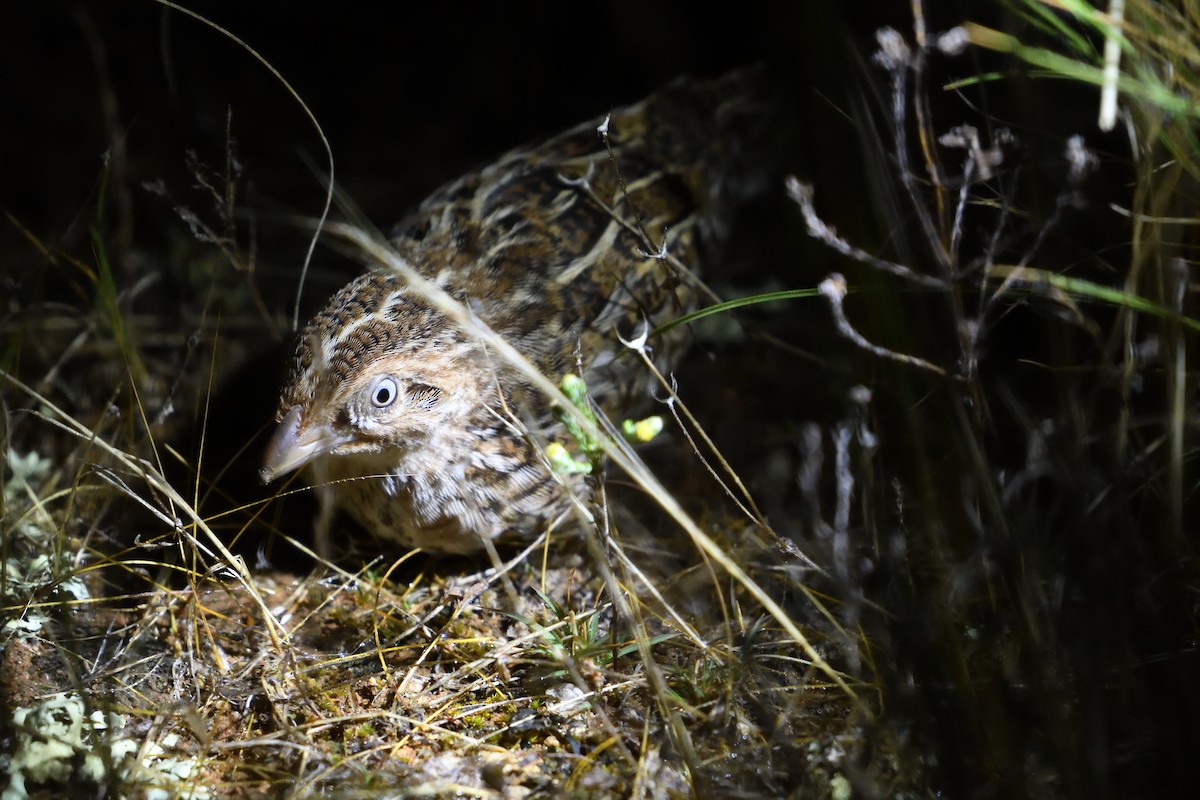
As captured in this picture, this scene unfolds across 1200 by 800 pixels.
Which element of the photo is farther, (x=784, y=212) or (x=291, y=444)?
(x=784, y=212)

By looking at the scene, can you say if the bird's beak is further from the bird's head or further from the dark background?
the dark background

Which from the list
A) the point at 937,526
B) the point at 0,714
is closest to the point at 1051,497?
the point at 937,526

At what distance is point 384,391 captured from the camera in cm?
273

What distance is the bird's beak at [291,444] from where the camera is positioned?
105 inches

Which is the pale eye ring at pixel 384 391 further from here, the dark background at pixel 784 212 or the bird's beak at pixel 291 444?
the dark background at pixel 784 212

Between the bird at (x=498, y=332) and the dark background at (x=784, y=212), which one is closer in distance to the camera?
the dark background at (x=784, y=212)

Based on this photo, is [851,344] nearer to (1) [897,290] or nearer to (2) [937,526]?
(1) [897,290]

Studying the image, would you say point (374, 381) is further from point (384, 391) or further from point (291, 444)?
point (291, 444)

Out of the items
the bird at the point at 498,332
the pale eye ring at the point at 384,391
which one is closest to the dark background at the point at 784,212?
the bird at the point at 498,332

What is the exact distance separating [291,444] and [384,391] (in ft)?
0.93

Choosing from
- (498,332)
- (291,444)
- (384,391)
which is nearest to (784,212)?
(498,332)

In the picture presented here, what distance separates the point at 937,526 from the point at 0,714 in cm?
228

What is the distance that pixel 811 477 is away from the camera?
2.21 metres

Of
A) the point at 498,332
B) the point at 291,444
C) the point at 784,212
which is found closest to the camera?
the point at 291,444
